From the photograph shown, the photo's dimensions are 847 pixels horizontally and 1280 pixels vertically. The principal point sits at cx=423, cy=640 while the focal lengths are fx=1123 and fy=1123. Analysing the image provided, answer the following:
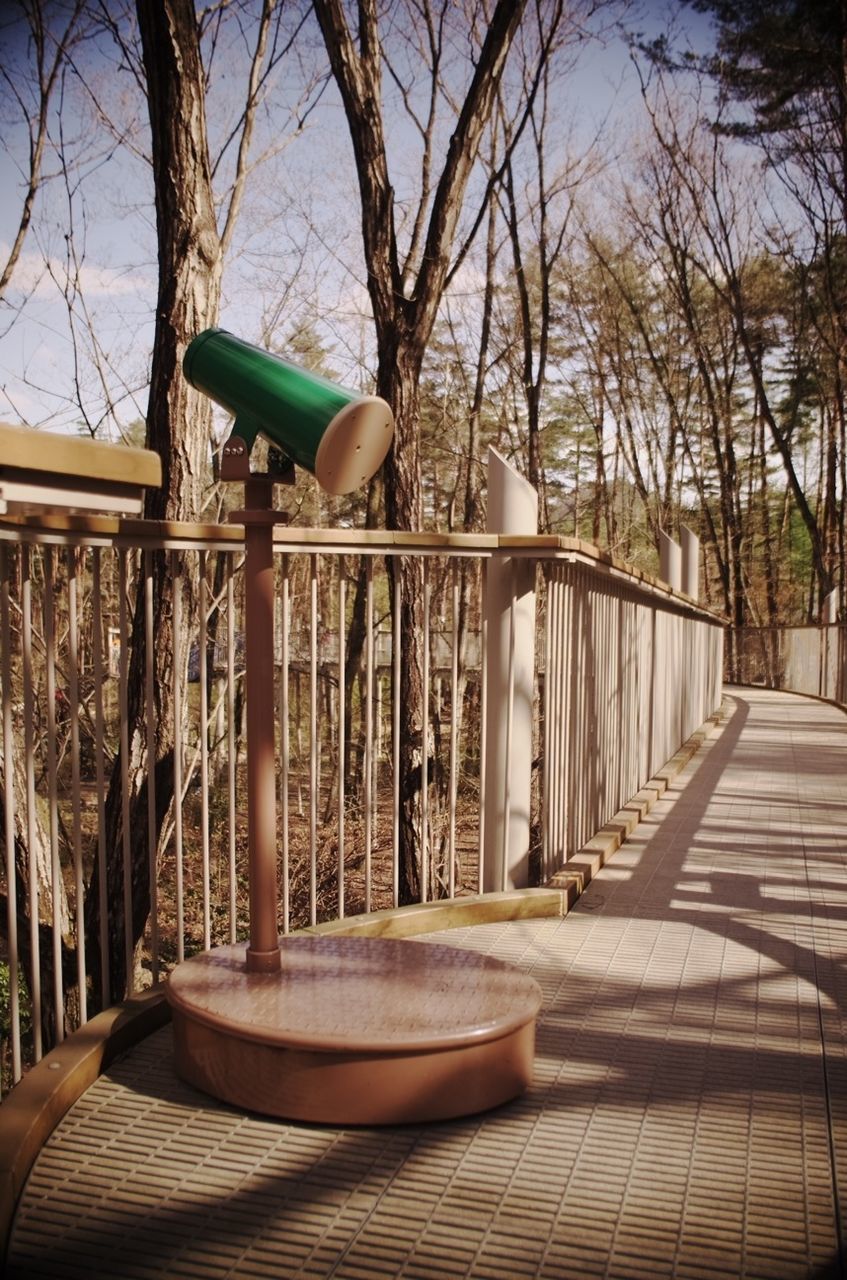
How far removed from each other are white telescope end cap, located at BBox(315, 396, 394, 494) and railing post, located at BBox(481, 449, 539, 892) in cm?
146

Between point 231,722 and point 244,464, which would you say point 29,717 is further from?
point 244,464

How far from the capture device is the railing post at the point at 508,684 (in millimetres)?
3814

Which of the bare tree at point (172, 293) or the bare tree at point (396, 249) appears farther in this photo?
the bare tree at point (396, 249)

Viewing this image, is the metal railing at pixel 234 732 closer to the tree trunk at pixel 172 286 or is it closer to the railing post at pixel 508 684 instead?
the railing post at pixel 508 684

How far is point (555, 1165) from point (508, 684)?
1.92 m

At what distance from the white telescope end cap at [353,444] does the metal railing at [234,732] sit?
53 centimetres

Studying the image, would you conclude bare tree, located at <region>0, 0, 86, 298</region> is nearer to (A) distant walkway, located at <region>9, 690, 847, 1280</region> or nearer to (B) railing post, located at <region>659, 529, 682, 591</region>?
(B) railing post, located at <region>659, 529, 682, 591</region>

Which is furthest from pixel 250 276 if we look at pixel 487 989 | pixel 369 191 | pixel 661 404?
pixel 661 404

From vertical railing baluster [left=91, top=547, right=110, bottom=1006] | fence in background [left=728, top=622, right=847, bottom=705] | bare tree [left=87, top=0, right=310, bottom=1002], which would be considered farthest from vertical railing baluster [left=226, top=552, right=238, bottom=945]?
fence in background [left=728, top=622, right=847, bottom=705]

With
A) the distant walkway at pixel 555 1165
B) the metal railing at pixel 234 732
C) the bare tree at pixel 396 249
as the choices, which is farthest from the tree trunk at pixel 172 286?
the distant walkway at pixel 555 1165

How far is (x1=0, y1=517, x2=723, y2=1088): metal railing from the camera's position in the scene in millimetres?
2707

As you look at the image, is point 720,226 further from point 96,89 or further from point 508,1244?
point 508,1244

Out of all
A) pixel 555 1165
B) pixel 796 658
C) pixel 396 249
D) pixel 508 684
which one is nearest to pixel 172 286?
pixel 396 249

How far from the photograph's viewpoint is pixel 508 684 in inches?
150
